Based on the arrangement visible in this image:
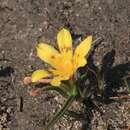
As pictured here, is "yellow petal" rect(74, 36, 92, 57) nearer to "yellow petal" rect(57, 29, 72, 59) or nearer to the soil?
"yellow petal" rect(57, 29, 72, 59)

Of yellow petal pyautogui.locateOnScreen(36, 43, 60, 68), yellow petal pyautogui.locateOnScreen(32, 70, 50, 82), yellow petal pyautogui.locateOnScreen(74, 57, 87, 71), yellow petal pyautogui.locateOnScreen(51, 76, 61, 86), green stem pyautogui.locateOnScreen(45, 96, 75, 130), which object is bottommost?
green stem pyautogui.locateOnScreen(45, 96, 75, 130)

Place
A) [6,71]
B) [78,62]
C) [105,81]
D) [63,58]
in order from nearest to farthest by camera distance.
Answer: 1. [78,62]
2. [63,58]
3. [105,81]
4. [6,71]

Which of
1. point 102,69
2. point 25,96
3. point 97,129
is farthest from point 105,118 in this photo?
point 25,96

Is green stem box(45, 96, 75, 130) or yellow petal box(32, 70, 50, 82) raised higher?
yellow petal box(32, 70, 50, 82)

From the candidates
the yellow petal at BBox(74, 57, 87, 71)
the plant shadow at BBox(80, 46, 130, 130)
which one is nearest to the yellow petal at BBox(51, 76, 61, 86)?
the yellow petal at BBox(74, 57, 87, 71)

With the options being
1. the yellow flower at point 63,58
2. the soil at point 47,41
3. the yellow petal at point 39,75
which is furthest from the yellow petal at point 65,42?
the soil at point 47,41

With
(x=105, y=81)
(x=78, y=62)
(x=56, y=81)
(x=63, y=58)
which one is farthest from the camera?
(x=105, y=81)

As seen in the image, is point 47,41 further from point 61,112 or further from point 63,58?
point 61,112

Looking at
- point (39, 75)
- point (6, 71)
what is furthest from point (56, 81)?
point (6, 71)
